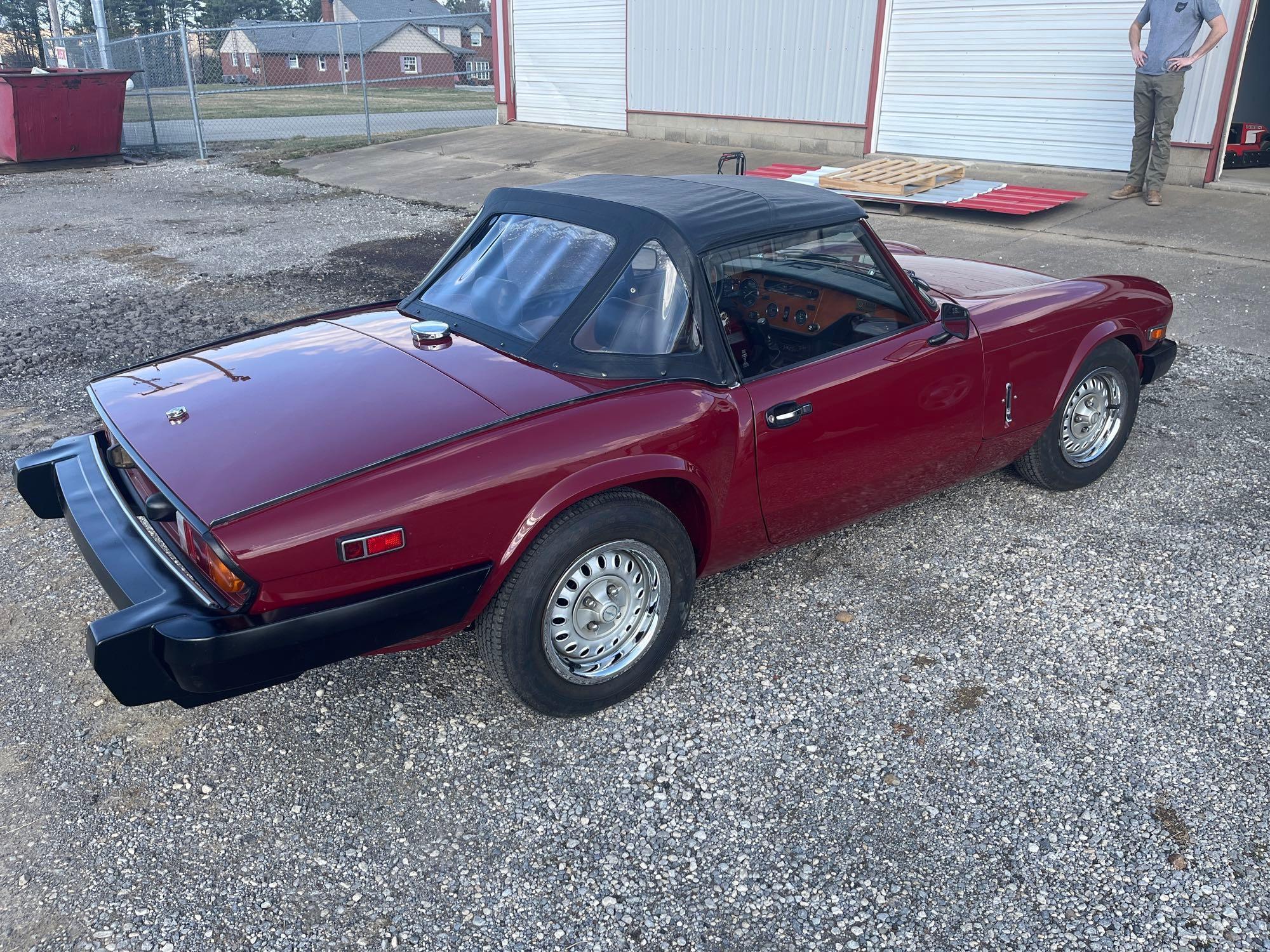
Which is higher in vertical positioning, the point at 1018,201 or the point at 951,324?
the point at 951,324

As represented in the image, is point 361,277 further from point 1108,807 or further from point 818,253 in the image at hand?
point 1108,807

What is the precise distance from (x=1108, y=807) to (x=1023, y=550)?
1.53 m

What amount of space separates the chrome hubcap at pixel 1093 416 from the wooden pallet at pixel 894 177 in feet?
19.5

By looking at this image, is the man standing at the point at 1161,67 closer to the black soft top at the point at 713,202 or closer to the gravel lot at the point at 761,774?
the gravel lot at the point at 761,774

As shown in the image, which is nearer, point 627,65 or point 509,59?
point 627,65

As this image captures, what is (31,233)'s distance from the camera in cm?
1069

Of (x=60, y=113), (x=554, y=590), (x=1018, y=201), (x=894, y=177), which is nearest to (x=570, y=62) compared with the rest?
(x=60, y=113)

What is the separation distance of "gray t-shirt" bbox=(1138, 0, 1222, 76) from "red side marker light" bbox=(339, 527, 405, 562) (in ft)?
31.3

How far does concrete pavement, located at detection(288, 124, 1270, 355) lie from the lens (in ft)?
24.2

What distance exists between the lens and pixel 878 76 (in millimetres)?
12688

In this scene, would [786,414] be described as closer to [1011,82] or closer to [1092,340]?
[1092,340]

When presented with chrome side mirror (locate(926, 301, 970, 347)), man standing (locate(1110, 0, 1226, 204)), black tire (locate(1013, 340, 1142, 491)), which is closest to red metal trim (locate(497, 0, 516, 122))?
man standing (locate(1110, 0, 1226, 204))

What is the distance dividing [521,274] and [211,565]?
1.52 metres

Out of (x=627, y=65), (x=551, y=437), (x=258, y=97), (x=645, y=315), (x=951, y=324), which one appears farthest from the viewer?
(x=258, y=97)
